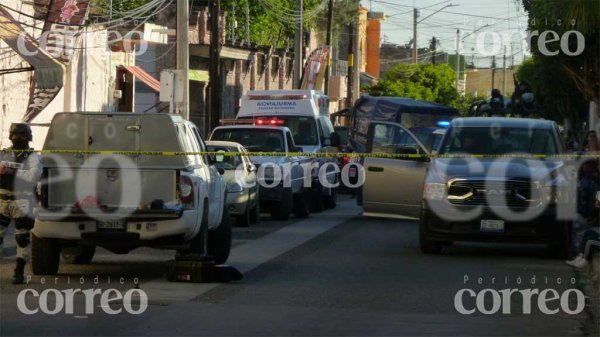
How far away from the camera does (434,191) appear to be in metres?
17.7

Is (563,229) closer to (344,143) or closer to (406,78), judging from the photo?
(344,143)

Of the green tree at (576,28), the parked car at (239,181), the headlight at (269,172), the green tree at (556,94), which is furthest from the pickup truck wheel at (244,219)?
the green tree at (556,94)

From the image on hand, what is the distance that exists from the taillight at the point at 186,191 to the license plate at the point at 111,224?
2.42ft

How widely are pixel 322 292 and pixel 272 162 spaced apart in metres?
12.2

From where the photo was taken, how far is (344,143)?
124 feet

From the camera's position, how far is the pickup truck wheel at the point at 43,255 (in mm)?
14578

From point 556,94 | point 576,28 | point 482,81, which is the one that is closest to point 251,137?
point 576,28

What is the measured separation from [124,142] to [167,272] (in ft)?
5.71

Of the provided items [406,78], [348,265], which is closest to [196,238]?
[348,265]

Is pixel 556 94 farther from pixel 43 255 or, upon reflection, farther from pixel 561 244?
pixel 43 255

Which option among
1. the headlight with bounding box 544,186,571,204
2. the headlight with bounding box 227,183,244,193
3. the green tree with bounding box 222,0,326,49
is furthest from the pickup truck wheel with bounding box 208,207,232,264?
the green tree with bounding box 222,0,326,49

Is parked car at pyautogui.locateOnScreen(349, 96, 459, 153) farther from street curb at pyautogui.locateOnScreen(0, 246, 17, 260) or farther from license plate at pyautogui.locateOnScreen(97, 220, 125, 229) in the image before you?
license plate at pyautogui.locateOnScreen(97, 220, 125, 229)

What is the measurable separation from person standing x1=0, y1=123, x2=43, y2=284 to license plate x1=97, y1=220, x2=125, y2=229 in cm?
76

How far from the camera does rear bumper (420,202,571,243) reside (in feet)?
56.7
